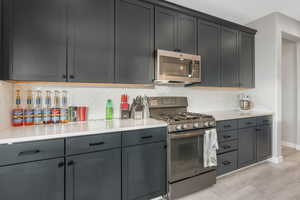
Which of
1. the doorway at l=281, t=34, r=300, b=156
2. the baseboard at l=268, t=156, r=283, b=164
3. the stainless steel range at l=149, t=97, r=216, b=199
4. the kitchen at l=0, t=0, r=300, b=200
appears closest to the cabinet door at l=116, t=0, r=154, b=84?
the kitchen at l=0, t=0, r=300, b=200

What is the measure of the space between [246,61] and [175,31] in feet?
5.90

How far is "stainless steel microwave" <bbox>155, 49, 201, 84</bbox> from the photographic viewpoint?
2.09 metres

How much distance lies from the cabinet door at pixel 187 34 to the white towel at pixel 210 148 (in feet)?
4.20

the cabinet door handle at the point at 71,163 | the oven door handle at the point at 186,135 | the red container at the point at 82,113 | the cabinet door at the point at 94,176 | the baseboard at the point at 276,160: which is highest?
the red container at the point at 82,113

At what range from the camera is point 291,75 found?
3750 millimetres

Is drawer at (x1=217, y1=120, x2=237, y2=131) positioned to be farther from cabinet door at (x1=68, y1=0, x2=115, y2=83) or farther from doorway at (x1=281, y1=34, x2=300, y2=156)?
doorway at (x1=281, y1=34, x2=300, y2=156)

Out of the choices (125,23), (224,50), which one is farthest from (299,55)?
(125,23)

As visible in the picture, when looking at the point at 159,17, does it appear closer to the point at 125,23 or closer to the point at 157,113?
the point at 125,23

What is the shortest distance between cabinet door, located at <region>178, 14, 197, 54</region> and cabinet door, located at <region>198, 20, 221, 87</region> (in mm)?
108

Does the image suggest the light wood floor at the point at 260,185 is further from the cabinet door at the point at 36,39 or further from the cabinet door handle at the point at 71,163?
the cabinet door at the point at 36,39

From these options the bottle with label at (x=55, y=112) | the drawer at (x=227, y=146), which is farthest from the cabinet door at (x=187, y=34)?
the bottle with label at (x=55, y=112)

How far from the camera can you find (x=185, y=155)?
1.94m

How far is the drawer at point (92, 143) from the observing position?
4.51ft

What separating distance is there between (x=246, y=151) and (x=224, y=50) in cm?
180
